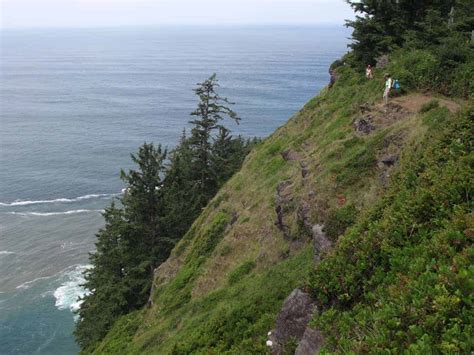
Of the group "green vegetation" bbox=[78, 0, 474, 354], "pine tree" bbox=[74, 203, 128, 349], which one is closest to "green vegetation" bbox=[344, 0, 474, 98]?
"green vegetation" bbox=[78, 0, 474, 354]

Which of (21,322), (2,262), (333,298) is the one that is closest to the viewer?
(333,298)

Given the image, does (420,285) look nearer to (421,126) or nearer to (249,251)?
(421,126)

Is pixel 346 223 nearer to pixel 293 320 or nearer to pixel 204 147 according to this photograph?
pixel 293 320

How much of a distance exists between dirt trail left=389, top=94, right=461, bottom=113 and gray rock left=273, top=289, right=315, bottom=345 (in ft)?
39.2

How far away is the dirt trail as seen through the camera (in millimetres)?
19812

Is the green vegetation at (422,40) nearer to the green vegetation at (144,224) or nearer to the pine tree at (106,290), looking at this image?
the green vegetation at (144,224)

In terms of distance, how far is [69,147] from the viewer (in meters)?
95.9

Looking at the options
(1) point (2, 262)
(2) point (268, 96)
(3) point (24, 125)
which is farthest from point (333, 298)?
(2) point (268, 96)

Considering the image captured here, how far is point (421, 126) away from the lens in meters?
17.8

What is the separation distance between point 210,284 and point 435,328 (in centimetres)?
1612

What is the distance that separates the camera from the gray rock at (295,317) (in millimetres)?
10758

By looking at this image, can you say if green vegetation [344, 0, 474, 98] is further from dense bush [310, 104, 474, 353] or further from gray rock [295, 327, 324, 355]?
gray rock [295, 327, 324, 355]

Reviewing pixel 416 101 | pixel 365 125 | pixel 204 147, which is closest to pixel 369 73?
pixel 416 101

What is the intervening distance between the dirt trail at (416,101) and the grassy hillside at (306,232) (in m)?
0.07
